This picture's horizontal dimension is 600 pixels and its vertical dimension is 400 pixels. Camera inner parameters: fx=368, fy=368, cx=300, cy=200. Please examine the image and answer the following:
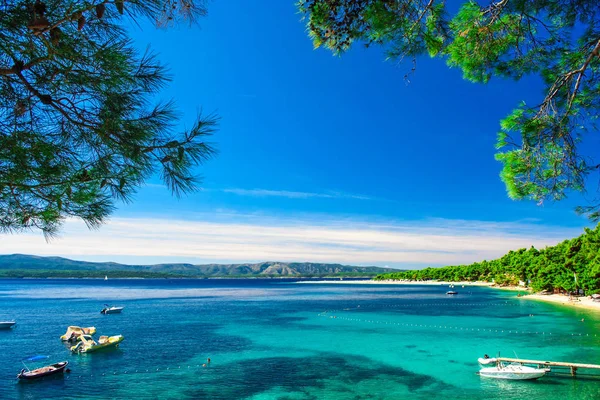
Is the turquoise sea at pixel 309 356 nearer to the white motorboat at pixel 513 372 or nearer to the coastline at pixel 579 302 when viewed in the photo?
the white motorboat at pixel 513 372

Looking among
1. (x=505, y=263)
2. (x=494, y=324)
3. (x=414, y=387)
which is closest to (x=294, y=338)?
A: (x=414, y=387)

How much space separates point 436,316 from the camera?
55469 millimetres

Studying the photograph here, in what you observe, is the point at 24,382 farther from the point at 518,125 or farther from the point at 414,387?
the point at 518,125

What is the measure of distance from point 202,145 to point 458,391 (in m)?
21.8

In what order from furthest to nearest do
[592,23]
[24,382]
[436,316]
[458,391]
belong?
[436,316] → [24,382] → [458,391] → [592,23]

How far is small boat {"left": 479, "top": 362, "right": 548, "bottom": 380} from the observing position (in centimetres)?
2175

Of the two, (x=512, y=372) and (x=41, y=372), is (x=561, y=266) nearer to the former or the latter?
(x=512, y=372)

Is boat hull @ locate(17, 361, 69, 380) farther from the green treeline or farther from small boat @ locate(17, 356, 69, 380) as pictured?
the green treeline

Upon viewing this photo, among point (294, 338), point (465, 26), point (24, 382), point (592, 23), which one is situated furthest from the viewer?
point (294, 338)

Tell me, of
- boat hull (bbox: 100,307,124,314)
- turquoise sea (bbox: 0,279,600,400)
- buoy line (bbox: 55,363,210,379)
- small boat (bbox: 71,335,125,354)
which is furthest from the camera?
boat hull (bbox: 100,307,124,314)

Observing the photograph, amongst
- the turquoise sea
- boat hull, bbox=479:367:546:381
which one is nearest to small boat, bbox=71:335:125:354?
the turquoise sea

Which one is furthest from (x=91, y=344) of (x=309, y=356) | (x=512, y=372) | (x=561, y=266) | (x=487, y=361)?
(x=561, y=266)

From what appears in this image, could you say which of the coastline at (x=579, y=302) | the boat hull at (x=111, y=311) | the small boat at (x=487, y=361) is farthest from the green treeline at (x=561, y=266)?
the boat hull at (x=111, y=311)

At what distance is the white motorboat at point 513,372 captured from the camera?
71.4ft
